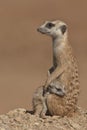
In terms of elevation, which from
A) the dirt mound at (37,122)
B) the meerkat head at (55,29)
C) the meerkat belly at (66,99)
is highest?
the meerkat head at (55,29)

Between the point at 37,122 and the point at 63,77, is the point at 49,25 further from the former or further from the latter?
the point at 37,122

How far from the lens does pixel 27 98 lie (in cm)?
1672

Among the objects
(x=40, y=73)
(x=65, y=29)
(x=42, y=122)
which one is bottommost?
(x=40, y=73)

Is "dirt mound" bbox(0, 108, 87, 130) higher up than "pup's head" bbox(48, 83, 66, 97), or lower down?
lower down

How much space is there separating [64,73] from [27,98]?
26.0ft

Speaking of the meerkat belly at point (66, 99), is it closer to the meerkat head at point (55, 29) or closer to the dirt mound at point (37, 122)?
the dirt mound at point (37, 122)

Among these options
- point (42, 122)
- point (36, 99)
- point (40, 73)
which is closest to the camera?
point (42, 122)

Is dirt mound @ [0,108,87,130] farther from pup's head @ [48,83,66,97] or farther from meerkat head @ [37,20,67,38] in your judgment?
meerkat head @ [37,20,67,38]

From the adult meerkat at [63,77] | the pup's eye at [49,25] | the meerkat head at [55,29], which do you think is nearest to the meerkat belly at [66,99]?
the adult meerkat at [63,77]

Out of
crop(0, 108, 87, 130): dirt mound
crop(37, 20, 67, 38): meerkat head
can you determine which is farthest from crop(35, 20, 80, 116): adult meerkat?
crop(0, 108, 87, 130): dirt mound

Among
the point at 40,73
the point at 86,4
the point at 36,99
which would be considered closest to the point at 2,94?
the point at 40,73

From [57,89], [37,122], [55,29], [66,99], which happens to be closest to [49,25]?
[55,29]

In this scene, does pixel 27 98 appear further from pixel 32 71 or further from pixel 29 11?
pixel 29 11

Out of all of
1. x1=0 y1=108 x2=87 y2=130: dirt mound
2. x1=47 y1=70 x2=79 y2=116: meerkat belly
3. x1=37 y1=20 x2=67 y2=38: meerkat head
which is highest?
x1=37 y1=20 x2=67 y2=38: meerkat head
